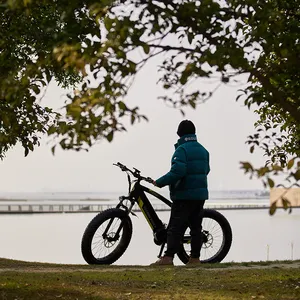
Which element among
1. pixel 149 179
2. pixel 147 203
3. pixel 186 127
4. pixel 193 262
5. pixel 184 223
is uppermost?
pixel 186 127

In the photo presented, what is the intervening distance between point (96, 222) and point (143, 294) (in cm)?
Answer: 317

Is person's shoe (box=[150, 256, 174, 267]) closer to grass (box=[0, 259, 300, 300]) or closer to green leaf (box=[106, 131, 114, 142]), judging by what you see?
grass (box=[0, 259, 300, 300])

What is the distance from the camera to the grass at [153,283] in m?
8.41

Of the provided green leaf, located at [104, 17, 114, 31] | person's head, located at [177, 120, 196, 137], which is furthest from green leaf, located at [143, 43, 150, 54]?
person's head, located at [177, 120, 196, 137]

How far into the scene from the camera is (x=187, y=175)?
1130cm

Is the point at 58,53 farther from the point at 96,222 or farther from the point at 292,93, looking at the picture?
the point at 96,222

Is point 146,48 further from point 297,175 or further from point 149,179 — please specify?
point 149,179

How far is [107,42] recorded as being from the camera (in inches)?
234

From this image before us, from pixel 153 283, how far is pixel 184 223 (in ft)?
7.55

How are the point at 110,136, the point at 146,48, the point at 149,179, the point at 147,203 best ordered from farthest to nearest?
the point at 147,203 → the point at 149,179 → the point at 146,48 → the point at 110,136

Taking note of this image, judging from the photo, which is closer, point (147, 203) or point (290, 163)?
point (290, 163)

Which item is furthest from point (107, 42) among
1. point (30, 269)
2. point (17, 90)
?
point (30, 269)

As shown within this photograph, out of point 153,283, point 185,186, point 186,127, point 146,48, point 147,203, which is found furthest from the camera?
point 147,203

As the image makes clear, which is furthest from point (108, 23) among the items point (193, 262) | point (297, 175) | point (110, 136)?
point (193, 262)
